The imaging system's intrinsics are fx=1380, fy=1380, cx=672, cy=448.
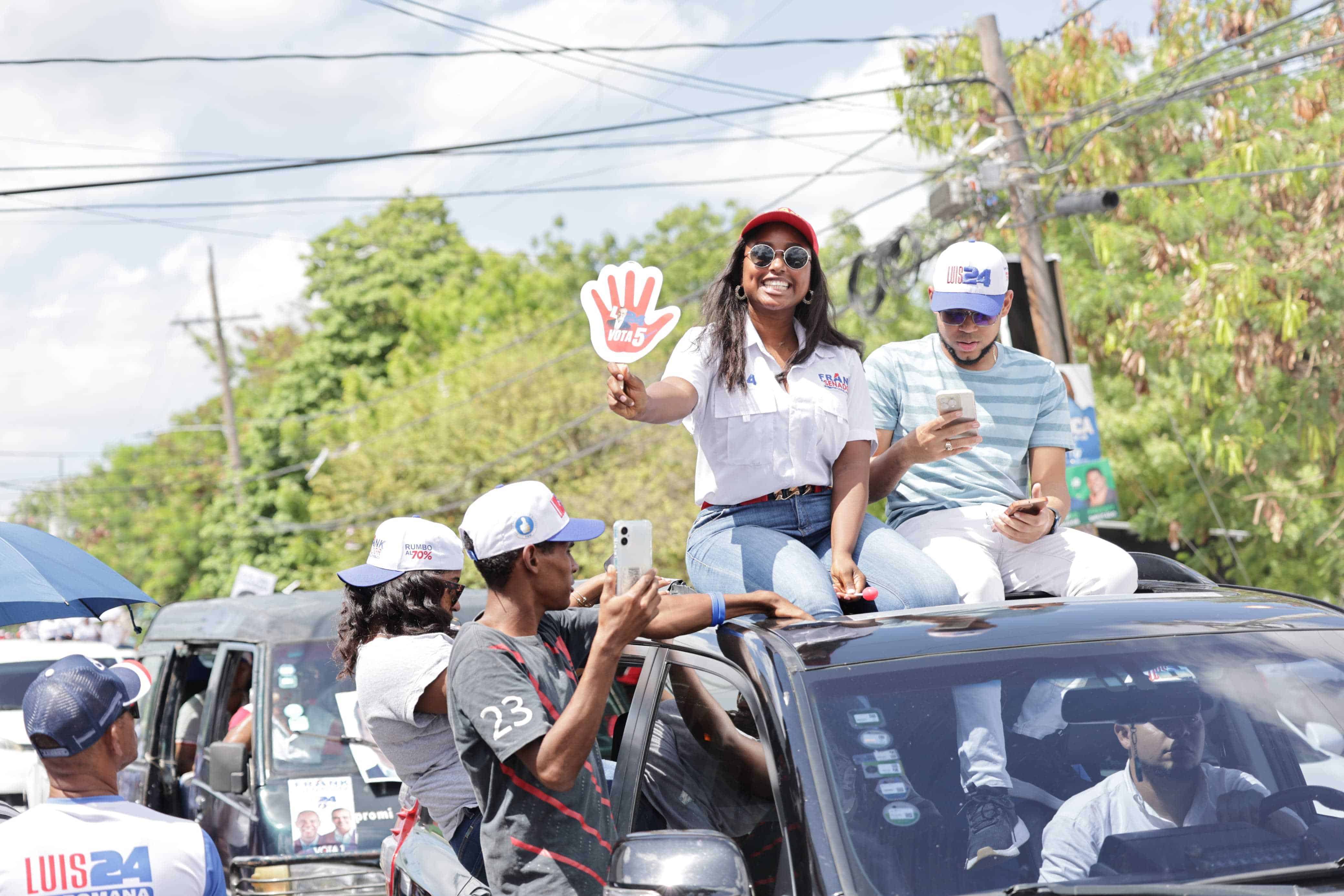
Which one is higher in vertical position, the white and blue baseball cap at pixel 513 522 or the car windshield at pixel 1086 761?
the white and blue baseball cap at pixel 513 522

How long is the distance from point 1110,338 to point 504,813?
12.6m

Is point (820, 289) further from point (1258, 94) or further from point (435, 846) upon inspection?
point (1258, 94)

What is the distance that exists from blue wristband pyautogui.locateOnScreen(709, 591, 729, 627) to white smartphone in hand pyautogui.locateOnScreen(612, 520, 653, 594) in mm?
225

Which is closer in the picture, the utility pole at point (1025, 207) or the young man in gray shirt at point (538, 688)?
the young man in gray shirt at point (538, 688)

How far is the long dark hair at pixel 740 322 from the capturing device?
3996mm

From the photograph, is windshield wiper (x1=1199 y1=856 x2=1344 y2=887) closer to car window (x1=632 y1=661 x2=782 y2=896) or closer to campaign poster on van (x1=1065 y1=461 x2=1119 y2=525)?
car window (x1=632 y1=661 x2=782 y2=896)

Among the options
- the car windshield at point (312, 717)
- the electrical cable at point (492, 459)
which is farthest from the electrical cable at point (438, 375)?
the car windshield at point (312, 717)

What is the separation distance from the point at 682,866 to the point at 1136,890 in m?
0.81

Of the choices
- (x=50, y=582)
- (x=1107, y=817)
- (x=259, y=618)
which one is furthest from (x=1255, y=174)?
(x=1107, y=817)

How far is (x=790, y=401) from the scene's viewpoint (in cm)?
396

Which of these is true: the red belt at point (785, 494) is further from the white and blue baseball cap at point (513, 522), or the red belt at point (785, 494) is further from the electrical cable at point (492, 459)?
the electrical cable at point (492, 459)

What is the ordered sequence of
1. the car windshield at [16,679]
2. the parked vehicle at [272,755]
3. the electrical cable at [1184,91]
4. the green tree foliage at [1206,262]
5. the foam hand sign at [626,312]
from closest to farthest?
the foam hand sign at [626,312]
the parked vehicle at [272,755]
the car windshield at [16,679]
the electrical cable at [1184,91]
the green tree foliage at [1206,262]

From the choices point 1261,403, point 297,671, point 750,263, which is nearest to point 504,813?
point 750,263

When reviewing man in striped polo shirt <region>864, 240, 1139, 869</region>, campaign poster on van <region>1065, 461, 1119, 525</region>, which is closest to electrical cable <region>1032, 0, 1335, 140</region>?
campaign poster on van <region>1065, 461, 1119, 525</region>
